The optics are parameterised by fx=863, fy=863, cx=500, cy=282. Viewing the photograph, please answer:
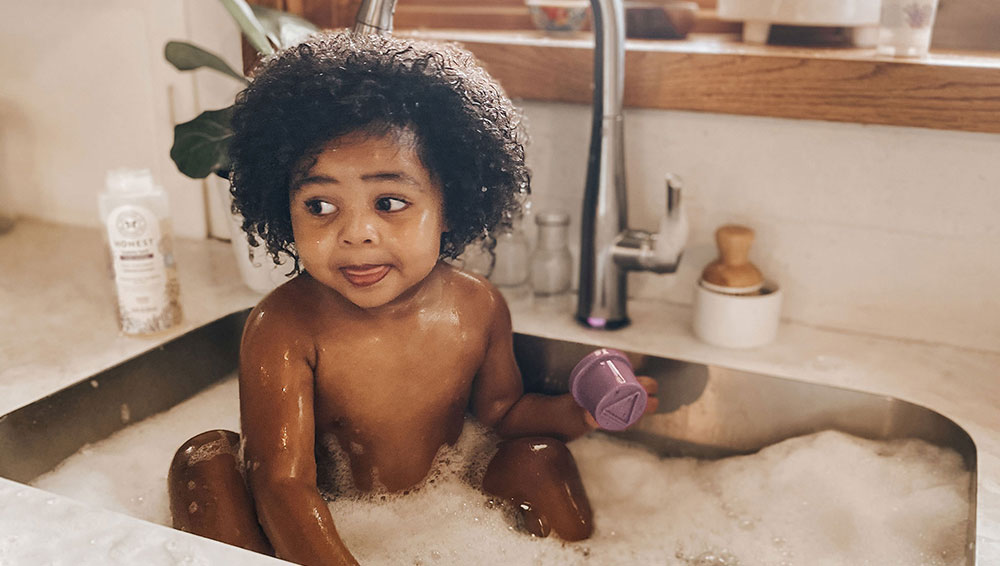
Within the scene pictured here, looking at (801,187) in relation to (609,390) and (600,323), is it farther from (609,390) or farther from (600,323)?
(609,390)

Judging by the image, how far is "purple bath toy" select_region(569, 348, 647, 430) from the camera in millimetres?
771

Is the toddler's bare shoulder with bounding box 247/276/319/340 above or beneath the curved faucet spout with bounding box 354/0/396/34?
beneath

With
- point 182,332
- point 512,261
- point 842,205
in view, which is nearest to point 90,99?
point 182,332

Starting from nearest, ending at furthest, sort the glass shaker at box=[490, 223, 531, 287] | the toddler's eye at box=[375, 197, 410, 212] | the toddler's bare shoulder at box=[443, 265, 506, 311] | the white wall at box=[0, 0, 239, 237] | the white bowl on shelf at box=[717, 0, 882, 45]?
the toddler's eye at box=[375, 197, 410, 212] < the toddler's bare shoulder at box=[443, 265, 506, 311] < the white bowl on shelf at box=[717, 0, 882, 45] < the glass shaker at box=[490, 223, 531, 287] < the white wall at box=[0, 0, 239, 237]

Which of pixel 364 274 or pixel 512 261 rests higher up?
pixel 364 274

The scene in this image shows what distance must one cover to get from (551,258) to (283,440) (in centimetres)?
49

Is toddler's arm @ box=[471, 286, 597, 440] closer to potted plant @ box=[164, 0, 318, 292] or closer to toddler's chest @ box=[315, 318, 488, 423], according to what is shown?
toddler's chest @ box=[315, 318, 488, 423]

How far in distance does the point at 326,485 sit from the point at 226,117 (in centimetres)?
43

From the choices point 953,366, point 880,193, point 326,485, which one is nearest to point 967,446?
point 953,366

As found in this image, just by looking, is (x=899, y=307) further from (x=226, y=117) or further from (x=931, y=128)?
(x=226, y=117)

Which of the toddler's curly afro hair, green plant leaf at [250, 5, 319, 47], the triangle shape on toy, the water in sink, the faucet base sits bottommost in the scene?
the water in sink

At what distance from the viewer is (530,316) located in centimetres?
107

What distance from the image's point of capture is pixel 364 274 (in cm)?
70

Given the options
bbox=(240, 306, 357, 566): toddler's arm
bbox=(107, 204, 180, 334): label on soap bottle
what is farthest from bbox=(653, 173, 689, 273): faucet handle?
bbox=(107, 204, 180, 334): label on soap bottle
